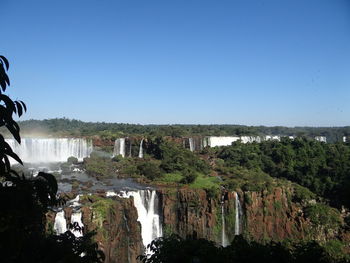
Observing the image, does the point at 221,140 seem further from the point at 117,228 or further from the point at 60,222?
the point at 60,222

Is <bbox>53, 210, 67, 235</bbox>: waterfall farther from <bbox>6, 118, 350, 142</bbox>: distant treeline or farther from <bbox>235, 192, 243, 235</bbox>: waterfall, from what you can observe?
<bbox>6, 118, 350, 142</bbox>: distant treeline

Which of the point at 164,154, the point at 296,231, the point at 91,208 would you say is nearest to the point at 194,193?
the point at 91,208

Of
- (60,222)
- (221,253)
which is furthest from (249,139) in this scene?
(221,253)

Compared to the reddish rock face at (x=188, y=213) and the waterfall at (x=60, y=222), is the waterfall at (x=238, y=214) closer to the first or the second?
the reddish rock face at (x=188, y=213)

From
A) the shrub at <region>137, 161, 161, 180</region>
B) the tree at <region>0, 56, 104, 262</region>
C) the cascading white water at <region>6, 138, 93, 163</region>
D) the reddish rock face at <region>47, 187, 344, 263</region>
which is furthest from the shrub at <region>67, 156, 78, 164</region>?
the tree at <region>0, 56, 104, 262</region>

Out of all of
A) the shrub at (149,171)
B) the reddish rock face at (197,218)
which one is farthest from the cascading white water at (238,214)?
the shrub at (149,171)

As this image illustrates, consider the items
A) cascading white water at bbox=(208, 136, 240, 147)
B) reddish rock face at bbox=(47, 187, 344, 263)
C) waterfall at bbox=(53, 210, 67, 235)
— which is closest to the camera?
waterfall at bbox=(53, 210, 67, 235)
